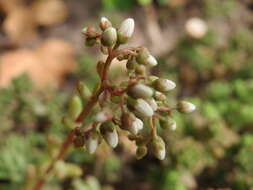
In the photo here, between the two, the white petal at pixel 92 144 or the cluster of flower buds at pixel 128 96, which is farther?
the white petal at pixel 92 144

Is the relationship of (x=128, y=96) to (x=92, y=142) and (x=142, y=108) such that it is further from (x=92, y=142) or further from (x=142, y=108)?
(x=92, y=142)

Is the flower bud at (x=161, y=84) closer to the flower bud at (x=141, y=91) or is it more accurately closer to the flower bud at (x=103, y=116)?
the flower bud at (x=141, y=91)

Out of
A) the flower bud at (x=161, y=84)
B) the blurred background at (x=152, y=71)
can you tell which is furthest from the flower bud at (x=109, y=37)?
the blurred background at (x=152, y=71)

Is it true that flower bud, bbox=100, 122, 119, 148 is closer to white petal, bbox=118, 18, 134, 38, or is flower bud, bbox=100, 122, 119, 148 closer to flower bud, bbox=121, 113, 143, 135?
flower bud, bbox=121, 113, 143, 135

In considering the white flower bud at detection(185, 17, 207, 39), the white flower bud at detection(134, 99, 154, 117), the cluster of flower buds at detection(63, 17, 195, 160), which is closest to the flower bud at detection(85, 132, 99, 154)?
the cluster of flower buds at detection(63, 17, 195, 160)

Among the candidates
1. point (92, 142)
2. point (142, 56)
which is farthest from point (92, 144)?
point (142, 56)

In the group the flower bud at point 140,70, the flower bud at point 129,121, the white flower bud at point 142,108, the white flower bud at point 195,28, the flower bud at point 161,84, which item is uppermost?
the flower bud at point 140,70
